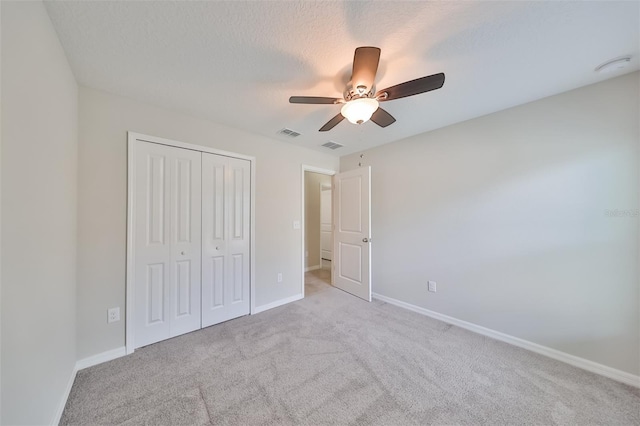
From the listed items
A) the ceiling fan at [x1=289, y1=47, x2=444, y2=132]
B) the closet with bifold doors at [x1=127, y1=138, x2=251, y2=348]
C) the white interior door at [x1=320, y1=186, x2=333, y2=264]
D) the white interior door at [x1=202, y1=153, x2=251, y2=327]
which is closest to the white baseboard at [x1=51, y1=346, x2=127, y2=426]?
the closet with bifold doors at [x1=127, y1=138, x2=251, y2=348]

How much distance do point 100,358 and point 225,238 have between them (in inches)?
54.9

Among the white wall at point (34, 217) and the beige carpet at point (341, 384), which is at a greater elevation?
the white wall at point (34, 217)

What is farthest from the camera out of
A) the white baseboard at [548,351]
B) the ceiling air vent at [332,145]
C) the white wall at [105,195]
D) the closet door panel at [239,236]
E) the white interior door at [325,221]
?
the white interior door at [325,221]

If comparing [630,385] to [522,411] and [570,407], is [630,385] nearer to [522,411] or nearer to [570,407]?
[570,407]

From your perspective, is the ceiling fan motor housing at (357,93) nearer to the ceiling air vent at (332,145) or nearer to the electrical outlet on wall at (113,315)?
the ceiling air vent at (332,145)

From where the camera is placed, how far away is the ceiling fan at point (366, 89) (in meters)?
1.27

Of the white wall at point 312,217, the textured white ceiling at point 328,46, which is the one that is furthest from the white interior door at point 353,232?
the textured white ceiling at point 328,46

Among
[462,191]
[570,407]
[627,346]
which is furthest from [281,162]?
[627,346]

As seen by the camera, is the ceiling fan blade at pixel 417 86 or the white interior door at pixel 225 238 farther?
the white interior door at pixel 225 238

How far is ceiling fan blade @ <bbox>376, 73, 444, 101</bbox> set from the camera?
4.22 feet

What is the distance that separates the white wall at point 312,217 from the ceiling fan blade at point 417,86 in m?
3.49

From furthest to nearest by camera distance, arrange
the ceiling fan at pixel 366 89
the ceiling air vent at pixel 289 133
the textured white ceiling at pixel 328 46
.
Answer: the ceiling air vent at pixel 289 133, the ceiling fan at pixel 366 89, the textured white ceiling at pixel 328 46

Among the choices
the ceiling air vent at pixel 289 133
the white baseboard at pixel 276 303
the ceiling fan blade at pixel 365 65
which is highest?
the ceiling air vent at pixel 289 133

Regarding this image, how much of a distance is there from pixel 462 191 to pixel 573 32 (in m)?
1.47
